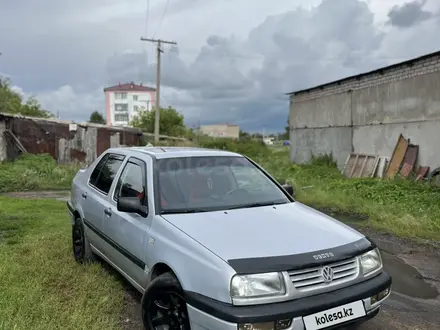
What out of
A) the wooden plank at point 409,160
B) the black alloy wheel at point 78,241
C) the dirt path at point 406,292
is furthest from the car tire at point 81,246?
the wooden plank at point 409,160

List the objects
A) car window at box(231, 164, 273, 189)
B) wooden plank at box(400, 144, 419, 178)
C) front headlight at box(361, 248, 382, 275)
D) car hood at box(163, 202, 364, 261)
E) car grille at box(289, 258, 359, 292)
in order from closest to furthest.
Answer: car grille at box(289, 258, 359, 292)
car hood at box(163, 202, 364, 261)
front headlight at box(361, 248, 382, 275)
car window at box(231, 164, 273, 189)
wooden plank at box(400, 144, 419, 178)

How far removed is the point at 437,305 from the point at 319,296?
7.26 ft

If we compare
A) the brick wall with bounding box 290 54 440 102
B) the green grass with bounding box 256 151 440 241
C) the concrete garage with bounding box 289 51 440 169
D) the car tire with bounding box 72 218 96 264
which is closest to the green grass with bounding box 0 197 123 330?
the car tire with bounding box 72 218 96 264

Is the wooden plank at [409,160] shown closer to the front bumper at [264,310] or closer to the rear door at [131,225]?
the rear door at [131,225]

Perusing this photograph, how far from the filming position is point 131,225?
3.72 meters

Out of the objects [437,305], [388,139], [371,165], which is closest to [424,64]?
[388,139]

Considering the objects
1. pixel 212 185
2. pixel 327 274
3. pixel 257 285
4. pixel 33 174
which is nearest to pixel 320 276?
pixel 327 274

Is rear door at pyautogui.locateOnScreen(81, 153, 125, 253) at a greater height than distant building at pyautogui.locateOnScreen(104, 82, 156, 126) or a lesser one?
lesser

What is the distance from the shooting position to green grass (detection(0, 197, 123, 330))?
3.46m

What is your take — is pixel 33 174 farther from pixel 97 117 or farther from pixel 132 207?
pixel 97 117

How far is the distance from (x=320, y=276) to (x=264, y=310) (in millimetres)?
479

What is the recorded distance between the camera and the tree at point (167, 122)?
157 feet

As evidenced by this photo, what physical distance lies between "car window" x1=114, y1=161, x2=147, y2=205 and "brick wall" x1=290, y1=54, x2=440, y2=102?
413 inches

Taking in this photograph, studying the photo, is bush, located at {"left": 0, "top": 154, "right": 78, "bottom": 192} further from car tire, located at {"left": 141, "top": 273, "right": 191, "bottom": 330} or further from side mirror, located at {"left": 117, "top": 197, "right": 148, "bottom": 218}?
car tire, located at {"left": 141, "top": 273, "right": 191, "bottom": 330}
